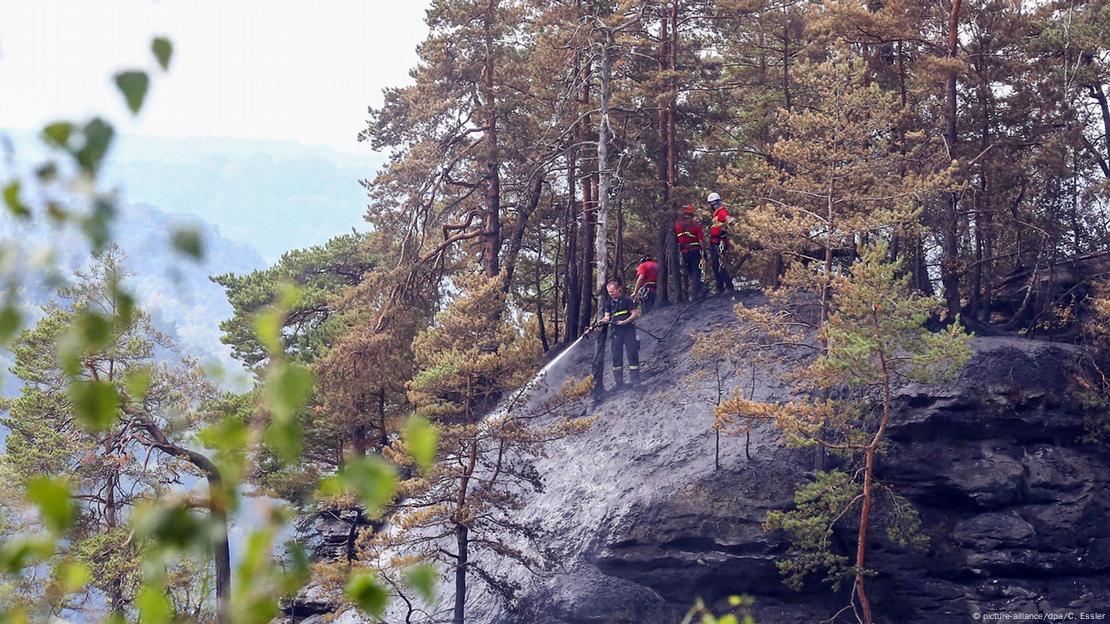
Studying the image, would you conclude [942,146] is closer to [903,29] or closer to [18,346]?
[903,29]

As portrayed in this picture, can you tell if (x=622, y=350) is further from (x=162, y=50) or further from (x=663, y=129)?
(x=162, y=50)

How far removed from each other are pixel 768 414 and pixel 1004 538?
13.6 feet

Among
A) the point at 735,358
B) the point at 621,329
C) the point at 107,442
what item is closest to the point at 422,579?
the point at 107,442

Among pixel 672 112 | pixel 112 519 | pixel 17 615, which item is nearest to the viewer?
pixel 17 615

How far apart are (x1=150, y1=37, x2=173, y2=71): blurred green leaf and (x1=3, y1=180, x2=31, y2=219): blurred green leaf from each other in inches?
11.0

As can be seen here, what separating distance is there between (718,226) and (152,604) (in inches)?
635

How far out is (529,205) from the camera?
21.2 m

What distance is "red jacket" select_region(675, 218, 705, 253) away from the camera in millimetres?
17498

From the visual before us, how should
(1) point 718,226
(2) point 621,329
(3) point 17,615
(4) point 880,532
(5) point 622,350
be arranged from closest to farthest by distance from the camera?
(3) point 17,615
(4) point 880,532
(2) point 621,329
(1) point 718,226
(5) point 622,350

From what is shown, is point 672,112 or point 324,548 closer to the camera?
point 672,112

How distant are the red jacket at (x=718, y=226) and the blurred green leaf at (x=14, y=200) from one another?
1515cm

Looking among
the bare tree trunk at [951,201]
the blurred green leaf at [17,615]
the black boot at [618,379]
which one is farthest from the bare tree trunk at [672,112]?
the blurred green leaf at [17,615]

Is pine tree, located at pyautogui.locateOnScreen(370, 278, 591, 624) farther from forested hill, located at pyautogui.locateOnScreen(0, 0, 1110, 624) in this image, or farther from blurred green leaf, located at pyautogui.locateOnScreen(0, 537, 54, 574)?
blurred green leaf, located at pyautogui.locateOnScreen(0, 537, 54, 574)

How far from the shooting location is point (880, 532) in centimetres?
1408
